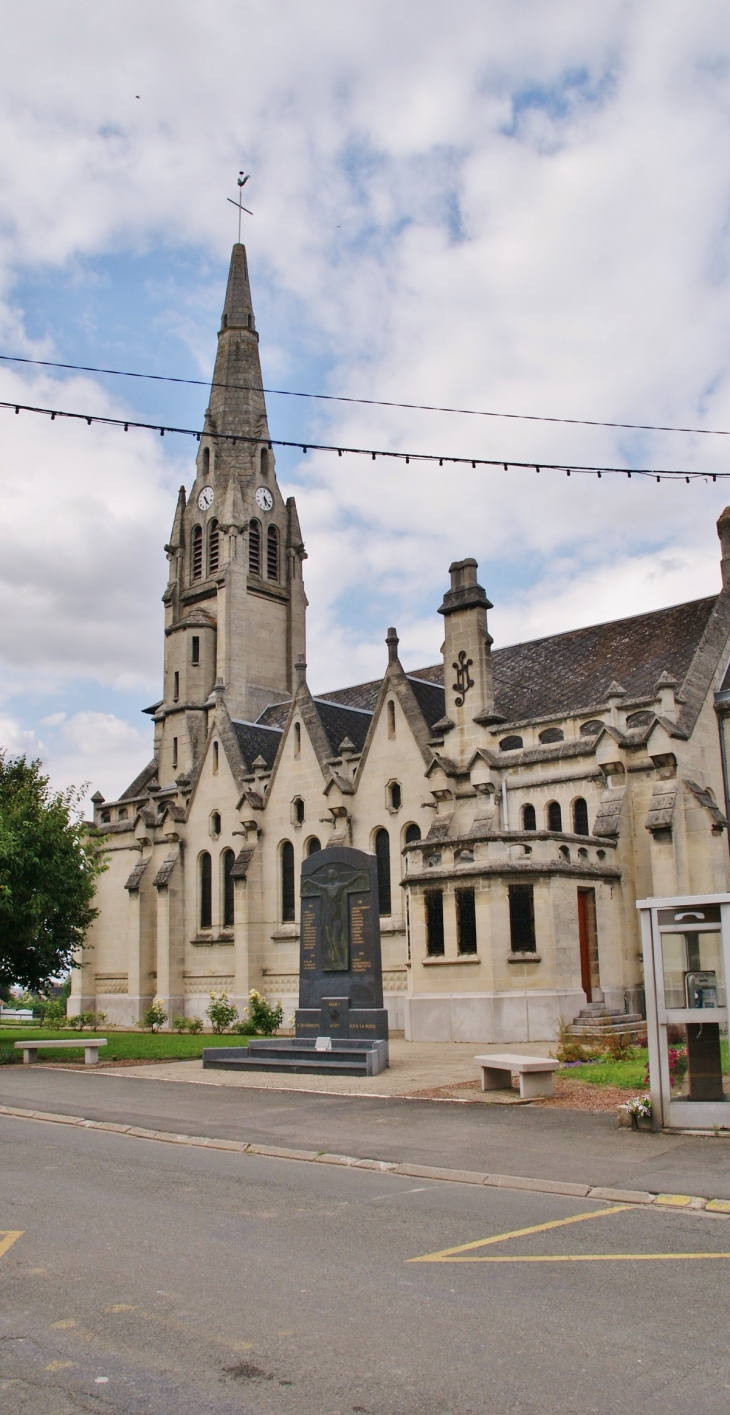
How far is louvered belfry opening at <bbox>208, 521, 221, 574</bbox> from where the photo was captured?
4925 centimetres

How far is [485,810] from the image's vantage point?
30.2 metres

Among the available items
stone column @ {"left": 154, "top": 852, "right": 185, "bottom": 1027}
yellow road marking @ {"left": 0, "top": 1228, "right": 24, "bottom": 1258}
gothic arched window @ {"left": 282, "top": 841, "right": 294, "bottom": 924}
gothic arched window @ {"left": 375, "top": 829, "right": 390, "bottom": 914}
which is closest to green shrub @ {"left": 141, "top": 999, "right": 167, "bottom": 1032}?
stone column @ {"left": 154, "top": 852, "right": 185, "bottom": 1027}

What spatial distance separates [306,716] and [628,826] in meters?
13.2

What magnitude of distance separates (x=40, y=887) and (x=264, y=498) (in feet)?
96.1

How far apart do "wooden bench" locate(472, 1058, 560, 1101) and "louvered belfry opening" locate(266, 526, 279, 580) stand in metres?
36.4

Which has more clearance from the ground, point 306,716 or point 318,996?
point 306,716

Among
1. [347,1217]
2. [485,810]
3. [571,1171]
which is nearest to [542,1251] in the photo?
[347,1217]

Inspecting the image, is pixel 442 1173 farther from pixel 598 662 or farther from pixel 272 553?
pixel 272 553

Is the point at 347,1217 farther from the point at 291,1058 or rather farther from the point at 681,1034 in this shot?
the point at 291,1058

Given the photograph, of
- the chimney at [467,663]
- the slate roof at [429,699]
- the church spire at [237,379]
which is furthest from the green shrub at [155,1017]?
the church spire at [237,379]

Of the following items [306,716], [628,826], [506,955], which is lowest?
[506,955]

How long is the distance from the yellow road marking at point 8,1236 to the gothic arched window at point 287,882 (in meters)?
28.7

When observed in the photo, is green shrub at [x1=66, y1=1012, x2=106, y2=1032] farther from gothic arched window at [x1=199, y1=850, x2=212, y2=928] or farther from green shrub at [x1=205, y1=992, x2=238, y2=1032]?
green shrub at [x1=205, y1=992, x2=238, y2=1032]

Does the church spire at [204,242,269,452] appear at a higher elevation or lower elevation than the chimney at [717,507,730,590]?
higher
